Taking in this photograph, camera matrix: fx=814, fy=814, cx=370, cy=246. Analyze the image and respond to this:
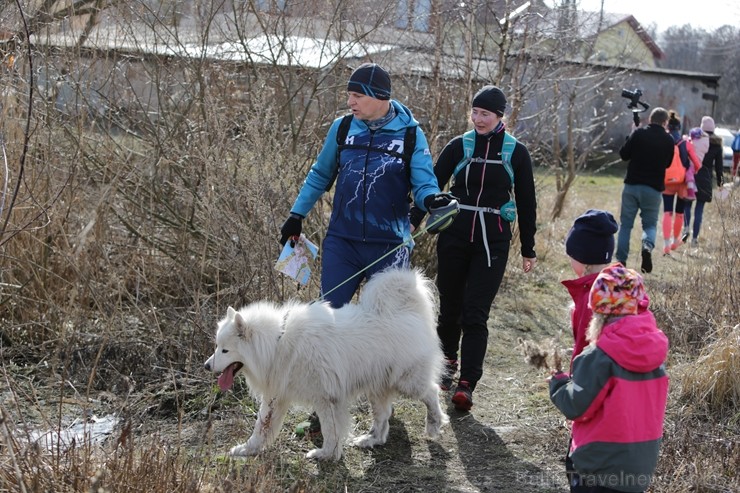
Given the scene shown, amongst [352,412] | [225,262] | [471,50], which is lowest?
[352,412]

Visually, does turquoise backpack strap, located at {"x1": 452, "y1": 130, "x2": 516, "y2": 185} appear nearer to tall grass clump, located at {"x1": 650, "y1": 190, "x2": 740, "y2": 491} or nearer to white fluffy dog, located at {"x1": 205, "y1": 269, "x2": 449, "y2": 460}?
white fluffy dog, located at {"x1": 205, "y1": 269, "x2": 449, "y2": 460}

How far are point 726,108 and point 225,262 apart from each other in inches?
1936

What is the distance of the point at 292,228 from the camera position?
5.08 metres

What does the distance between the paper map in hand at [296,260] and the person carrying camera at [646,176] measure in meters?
6.27

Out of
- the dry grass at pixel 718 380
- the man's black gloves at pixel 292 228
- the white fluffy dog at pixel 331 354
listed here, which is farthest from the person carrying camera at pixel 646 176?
the man's black gloves at pixel 292 228

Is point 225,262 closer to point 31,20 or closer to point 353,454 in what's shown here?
point 353,454

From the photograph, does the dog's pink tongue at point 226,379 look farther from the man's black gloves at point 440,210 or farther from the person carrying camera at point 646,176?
the person carrying camera at point 646,176

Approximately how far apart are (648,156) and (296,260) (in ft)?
21.9

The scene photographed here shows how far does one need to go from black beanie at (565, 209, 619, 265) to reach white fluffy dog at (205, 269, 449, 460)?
1.30 m

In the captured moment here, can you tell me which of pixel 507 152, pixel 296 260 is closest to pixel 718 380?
pixel 507 152

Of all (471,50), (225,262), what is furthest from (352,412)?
(471,50)

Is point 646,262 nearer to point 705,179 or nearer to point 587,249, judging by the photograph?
point 705,179

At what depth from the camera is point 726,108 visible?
161ft

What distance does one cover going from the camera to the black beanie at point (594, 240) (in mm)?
3758
